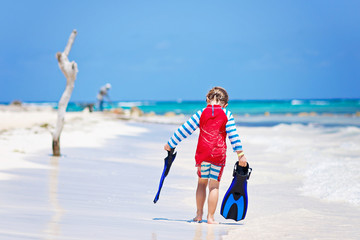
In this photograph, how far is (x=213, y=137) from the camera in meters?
5.17

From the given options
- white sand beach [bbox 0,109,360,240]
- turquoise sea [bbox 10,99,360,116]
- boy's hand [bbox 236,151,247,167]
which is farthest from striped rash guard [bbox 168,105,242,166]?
turquoise sea [bbox 10,99,360,116]

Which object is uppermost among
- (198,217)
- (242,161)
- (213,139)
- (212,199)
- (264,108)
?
(264,108)

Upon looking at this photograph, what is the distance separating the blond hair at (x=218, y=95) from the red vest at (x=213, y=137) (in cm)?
8

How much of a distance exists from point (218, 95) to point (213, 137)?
0.43 m

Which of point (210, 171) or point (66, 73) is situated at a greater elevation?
point (66, 73)

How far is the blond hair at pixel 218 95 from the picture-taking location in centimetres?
527

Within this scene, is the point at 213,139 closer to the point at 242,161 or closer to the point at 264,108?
the point at 242,161

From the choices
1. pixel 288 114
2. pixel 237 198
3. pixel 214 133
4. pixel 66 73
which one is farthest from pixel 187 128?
pixel 288 114

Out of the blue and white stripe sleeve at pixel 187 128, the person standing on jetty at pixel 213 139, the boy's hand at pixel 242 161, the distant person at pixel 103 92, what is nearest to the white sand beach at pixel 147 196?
the person standing on jetty at pixel 213 139

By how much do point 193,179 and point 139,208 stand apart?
9.73 feet

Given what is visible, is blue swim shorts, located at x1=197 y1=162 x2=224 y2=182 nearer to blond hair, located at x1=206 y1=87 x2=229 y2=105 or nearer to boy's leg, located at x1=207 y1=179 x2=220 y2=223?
boy's leg, located at x1=207 y1=179 x2=220 y2=223

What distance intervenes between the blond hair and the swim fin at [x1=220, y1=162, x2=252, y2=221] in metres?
0.65

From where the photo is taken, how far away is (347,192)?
7242 millimetres

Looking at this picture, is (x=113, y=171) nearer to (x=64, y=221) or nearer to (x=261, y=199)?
(x=261, y=199)
